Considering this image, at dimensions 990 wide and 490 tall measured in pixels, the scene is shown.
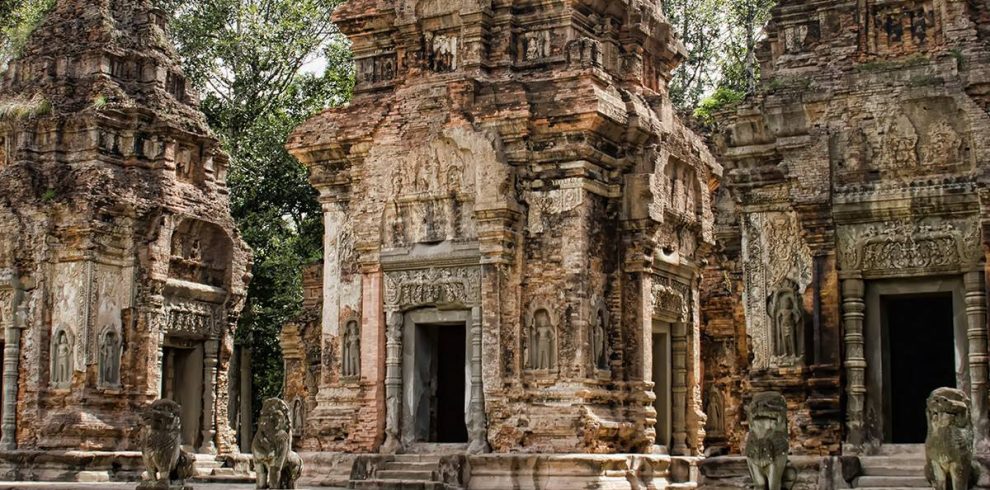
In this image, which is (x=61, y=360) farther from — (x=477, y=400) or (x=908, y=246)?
(x=908, y=246)

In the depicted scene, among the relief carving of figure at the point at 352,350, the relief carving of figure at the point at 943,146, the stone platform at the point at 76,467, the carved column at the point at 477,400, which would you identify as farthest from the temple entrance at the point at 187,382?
the relief carving of figure at the point at 943,146

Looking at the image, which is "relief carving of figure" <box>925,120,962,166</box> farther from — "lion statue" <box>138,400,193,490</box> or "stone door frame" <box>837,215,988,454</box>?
"lion statue" <box>138,400,193,490</box>

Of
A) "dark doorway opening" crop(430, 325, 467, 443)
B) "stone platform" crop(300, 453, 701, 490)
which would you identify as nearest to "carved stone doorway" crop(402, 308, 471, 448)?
"dark doorway opening" crop(430, 325, 467, 443)

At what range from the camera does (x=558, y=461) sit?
1666cm

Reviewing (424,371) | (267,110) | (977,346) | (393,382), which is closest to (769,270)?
(977,346)

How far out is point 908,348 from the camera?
55.0ft

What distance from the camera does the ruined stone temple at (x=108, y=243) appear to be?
66.3 feet

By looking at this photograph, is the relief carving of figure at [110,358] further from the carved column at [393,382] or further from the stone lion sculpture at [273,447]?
the stone lion sculpture at [273,447]

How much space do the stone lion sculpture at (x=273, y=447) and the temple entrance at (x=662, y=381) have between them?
5.85 metres

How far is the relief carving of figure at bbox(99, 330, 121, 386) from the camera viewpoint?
2027 centimetres

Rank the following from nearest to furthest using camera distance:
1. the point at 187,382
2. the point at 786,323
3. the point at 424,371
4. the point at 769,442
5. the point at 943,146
→ the point at 769,442 < the point at 943,146 < the point at 786,323 < the point at 424,371 < the point at 187,382

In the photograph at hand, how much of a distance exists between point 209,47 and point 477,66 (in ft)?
43.2

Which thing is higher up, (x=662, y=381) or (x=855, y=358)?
(x=855, y=358)

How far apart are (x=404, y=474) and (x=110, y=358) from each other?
18.1ft
